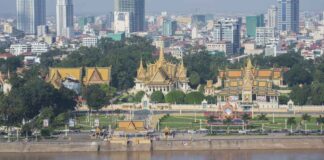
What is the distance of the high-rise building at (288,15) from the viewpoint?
121750 millimetres

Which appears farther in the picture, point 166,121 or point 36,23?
point 36,23

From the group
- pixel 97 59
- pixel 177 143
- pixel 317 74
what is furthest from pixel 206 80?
pixel 177 143

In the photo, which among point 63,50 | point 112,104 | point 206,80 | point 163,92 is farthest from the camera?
point 63,50

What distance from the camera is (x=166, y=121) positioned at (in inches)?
1626

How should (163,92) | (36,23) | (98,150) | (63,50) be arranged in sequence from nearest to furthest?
(98,150) < (163,92) < (63,50) < (36,23)

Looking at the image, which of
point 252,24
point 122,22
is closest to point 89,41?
point 122,22

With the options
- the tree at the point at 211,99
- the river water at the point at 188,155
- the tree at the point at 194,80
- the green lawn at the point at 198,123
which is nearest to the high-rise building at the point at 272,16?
the tree at the point at 194,80

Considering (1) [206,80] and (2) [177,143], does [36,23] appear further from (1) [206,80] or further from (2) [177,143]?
(2) [177,143]

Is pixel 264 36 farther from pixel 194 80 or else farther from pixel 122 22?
pixel 194 80

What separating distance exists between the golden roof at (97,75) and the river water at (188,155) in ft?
53.9

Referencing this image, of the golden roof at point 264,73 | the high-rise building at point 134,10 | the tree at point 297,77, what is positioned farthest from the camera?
the high-rise building at point 134,10

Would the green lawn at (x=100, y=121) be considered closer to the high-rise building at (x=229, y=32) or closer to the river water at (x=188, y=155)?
the river water at (x=188, y=155)

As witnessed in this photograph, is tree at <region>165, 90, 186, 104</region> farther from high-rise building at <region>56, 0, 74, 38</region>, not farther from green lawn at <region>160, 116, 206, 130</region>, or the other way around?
high-rise building at <region>56, 0, 74, 38</region>

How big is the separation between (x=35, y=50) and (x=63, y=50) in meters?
5.34
